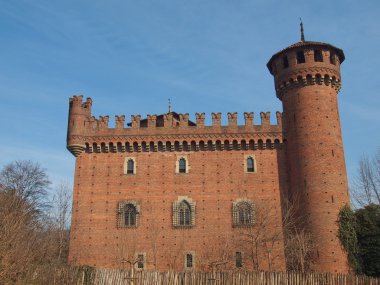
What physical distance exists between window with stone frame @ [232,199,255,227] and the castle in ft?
0.22

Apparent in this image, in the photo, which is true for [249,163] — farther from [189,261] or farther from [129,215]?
[129,215]

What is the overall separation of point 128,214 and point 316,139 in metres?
14.0

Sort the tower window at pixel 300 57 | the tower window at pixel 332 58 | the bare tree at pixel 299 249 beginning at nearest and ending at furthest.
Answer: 1. the bare tree at pixel 299 249
2. the tower window at pixel 300 57
3. the tower window at pixel 332 58

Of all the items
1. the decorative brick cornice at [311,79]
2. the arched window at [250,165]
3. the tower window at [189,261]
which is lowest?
the tower window at [189,261]

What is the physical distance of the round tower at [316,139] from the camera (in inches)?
1074

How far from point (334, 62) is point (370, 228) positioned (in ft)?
40.1

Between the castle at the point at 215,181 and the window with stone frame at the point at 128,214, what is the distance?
7 centimetres

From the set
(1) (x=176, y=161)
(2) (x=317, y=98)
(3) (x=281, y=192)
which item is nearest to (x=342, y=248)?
(3) (x=281, y=192)

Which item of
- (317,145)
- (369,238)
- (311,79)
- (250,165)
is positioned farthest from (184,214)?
(311,79)

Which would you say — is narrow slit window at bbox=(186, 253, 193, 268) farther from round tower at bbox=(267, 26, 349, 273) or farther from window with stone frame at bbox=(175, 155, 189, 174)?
round tower at bbox=(267, 26, 349, 273)

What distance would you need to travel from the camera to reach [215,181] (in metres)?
30.5

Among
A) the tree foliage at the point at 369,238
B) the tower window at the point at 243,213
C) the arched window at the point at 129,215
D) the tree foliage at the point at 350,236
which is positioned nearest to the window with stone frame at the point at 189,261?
the tower window at the point at 243,213

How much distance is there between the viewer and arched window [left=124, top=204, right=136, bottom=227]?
98.4 ft

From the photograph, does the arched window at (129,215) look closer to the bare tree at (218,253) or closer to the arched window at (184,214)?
the arched window at (184,214)
